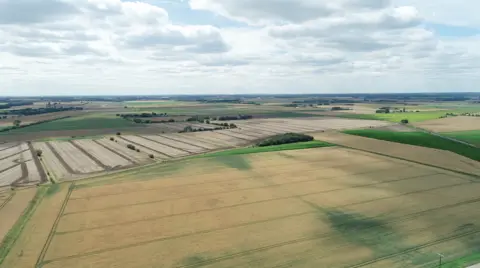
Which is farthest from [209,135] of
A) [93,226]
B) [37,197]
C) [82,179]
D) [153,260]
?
[153,260]

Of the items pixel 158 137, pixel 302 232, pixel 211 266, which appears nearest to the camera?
pixel 211 266

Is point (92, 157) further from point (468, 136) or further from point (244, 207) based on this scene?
point (468, 136)

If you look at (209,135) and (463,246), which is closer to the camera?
(463,246)

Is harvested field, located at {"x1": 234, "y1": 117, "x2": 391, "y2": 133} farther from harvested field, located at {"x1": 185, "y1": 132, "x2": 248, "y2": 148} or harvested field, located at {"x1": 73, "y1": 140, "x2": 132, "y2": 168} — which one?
harvested field, located at {"x1": 73, "y1": 140, "x2": 132, "y2": 168}

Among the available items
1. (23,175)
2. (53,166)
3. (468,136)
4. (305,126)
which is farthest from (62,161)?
(468,136)

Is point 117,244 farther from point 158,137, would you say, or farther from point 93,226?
point 158,137

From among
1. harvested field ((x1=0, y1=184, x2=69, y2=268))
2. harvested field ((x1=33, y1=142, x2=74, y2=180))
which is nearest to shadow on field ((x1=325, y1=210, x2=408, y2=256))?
harvested field ((x1=0, y1=184, x2=69, y2=268))
